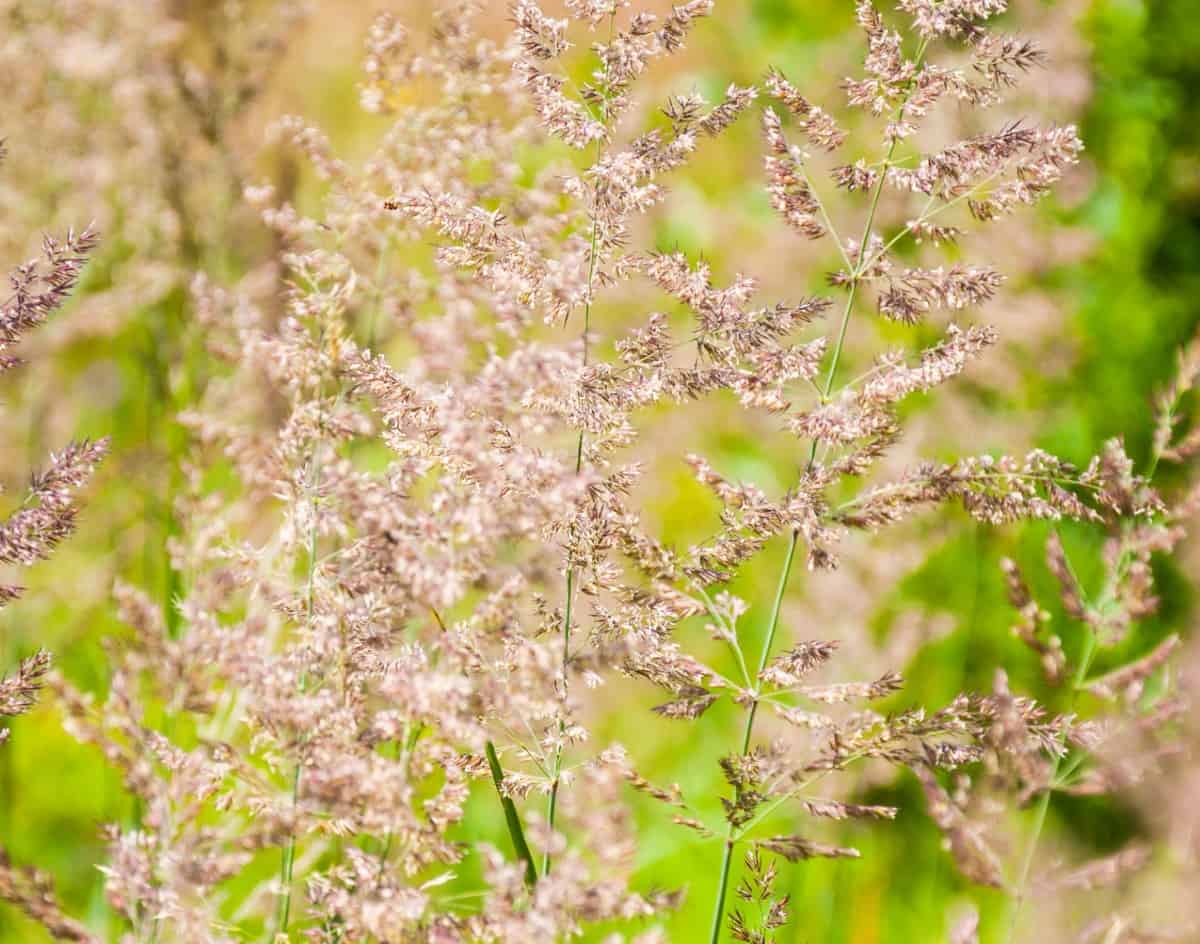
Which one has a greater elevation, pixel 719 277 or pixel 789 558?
pixel 719 277

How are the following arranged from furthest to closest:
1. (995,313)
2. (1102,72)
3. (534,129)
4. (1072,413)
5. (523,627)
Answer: (1102,72), (1072,413), (995,313), (534,129), (523,627)

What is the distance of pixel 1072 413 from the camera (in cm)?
333

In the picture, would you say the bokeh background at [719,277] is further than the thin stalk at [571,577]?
Yes

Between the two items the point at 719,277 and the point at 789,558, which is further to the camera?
the point at 719,277

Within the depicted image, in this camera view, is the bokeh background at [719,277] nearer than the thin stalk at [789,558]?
No

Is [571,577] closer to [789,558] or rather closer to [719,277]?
[789,558]

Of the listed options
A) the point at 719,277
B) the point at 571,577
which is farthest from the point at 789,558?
the point at 719,277

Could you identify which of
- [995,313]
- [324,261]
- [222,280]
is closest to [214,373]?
[222,280]

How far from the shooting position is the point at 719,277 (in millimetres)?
4270

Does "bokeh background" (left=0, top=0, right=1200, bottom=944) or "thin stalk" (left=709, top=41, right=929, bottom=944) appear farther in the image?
"bokeh background" (left=0, top=0, right=1200, bottom=944)

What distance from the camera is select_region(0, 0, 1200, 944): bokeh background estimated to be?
2.09 meters

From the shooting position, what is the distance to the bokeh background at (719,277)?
2088mm

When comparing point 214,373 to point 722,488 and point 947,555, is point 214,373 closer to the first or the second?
point 722,488

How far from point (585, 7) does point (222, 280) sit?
1.40 m
